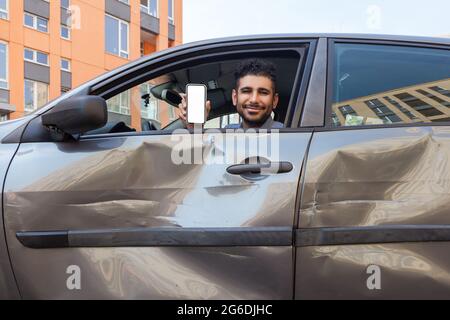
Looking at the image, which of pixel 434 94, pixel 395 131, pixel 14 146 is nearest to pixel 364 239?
pixel 395 131

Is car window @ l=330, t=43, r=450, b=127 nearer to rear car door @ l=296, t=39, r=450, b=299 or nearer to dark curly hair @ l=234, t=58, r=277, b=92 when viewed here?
rear car door @ l=296, t=39, r=450, b=299

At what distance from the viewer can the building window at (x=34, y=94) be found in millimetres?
18453

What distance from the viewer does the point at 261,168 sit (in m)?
1.69

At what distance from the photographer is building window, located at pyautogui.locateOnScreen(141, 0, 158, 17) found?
74.9ft

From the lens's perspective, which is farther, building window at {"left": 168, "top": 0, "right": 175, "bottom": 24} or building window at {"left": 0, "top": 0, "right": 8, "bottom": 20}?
building window at {"left": 168, "top": 0, "right": 175, "bottom": 24}

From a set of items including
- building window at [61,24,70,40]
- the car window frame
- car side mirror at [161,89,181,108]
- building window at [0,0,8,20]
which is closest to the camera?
the car window frame

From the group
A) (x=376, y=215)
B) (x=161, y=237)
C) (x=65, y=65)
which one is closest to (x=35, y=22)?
(x=65, y=65)

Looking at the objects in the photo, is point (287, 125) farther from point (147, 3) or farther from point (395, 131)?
point (147, 3)

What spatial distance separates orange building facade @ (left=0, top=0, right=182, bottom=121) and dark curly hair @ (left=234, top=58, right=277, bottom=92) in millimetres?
16384

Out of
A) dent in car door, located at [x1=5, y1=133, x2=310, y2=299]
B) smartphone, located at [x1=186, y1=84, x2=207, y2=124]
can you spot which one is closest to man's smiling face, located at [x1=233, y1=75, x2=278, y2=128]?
smartphone, located at [x1=186, y1=84, x2=207, y2=124]

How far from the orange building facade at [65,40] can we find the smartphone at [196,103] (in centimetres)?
1653

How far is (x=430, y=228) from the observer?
62.4 inches

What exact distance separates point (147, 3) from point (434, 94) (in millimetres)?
23389

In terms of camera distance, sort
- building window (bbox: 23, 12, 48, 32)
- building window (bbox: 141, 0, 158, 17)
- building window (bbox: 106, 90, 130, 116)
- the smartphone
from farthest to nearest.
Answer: building window (bbox: 141, 0, 158, 17) → building window (bbox: 23, 12, 48, 32) → building window (bbox: 106, 90, 130, 116) → the smartphone
